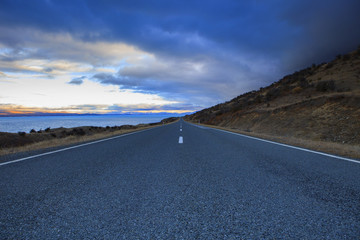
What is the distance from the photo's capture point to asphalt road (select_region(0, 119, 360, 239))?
196 cm

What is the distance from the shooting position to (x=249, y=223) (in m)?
2.09

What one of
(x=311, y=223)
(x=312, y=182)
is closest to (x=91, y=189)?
(x=311, y=223)

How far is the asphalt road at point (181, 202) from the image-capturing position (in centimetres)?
196

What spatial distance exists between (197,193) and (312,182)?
214 cm

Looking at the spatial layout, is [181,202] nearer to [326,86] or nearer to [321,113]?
[321,113]

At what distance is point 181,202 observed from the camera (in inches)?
105

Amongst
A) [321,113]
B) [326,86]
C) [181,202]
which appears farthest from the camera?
[326,86]

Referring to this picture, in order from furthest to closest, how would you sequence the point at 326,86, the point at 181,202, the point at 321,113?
the point at 326,86 < the point at 321,113 < the point at 181,202

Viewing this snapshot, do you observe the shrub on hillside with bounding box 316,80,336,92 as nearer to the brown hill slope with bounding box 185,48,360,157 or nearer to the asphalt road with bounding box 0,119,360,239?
the brown hill slope with bounding box 185,48,360,157

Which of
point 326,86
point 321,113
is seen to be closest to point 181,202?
point 321,113

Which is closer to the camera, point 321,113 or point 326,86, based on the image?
point 321,113

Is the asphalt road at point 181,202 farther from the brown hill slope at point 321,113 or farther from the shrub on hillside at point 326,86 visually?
the shrub on hillside at point 326,86

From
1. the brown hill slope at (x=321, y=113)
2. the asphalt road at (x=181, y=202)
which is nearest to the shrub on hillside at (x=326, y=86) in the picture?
the brown hill slope at (x=321, y=113)

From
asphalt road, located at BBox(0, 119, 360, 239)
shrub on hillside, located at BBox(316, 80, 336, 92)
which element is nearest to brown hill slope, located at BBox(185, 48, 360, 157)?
shrub on hillside, located at BBox(316, 80, 336, 92)
